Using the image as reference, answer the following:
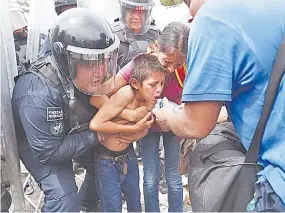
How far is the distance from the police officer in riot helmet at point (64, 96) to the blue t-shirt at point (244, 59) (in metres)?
0.96

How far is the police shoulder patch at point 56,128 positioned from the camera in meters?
2.46

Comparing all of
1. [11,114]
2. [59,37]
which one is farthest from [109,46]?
[11,114]

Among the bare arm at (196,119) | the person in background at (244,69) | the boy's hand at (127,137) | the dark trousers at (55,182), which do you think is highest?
the person in background at (244,69)

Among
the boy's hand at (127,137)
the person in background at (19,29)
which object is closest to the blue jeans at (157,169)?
the boy's hand at (127,137)

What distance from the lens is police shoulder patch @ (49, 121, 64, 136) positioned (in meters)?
2.46

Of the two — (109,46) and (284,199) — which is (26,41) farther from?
(284,199)

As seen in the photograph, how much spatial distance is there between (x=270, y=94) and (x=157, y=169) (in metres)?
1.79

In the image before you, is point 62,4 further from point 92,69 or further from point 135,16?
point 92,69

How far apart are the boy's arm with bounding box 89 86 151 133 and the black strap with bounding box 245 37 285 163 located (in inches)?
44.8

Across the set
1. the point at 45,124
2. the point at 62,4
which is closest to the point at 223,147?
the point at 45,124

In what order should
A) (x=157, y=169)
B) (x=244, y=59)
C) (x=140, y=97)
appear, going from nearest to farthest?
(x=244, y=59) → (x=140, y=97) → (x=157, y=169)

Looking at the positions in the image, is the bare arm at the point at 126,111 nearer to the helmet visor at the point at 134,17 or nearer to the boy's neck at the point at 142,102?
the boy's neck at the point at 142,102

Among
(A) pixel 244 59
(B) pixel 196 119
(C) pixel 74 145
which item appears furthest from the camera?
(C) pixel 74 145

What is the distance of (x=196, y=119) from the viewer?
65.8 inches
